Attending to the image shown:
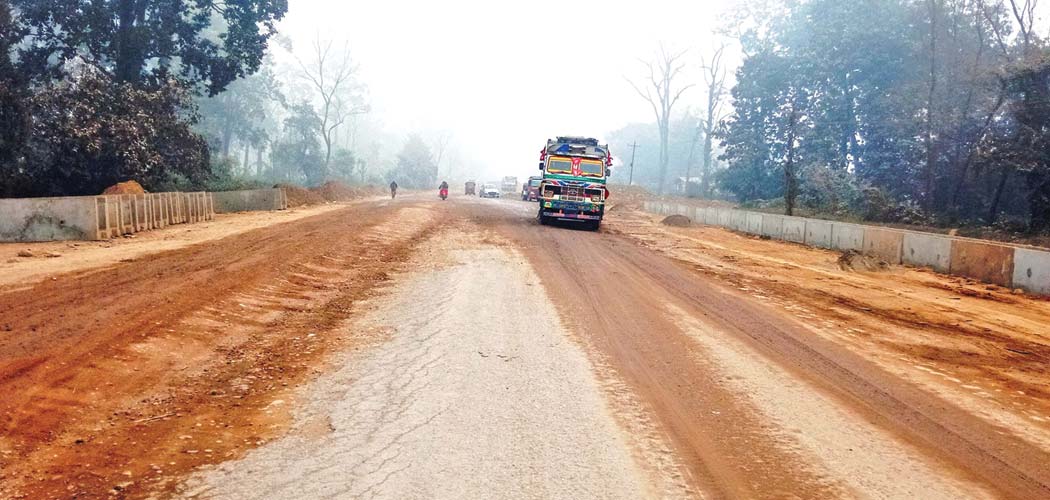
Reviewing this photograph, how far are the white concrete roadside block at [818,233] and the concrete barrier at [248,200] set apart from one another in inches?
872

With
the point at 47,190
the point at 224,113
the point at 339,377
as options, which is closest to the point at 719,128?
the point at 224,113

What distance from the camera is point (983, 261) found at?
548 inches

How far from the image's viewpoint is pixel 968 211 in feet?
104

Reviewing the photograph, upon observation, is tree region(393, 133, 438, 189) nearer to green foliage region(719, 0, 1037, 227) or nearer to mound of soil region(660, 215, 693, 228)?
green foliage region(719, 0, 1037, 227)

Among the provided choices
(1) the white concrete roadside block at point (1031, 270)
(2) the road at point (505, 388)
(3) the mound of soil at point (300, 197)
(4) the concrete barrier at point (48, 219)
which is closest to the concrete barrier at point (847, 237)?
(1) the white concrete roadside block at point (1031, 270)

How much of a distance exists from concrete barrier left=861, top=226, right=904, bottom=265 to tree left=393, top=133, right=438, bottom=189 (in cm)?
7246

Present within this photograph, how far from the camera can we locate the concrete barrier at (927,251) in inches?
592

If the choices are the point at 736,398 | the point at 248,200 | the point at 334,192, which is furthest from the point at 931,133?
the point at 334,192

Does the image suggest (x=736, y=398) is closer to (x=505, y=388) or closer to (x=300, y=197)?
(x=505, y=388)

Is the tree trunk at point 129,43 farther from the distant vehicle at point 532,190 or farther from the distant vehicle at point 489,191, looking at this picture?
the distant vehicle at point 489,191

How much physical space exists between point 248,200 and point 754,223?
22.0 m

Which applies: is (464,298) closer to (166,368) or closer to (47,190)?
(166,368)

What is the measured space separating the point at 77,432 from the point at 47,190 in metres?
20.7

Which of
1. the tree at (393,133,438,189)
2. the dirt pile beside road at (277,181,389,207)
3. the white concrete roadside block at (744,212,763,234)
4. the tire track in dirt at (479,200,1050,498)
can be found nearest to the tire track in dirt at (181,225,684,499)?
the tire track in dirt at (479,200,1050,498)
